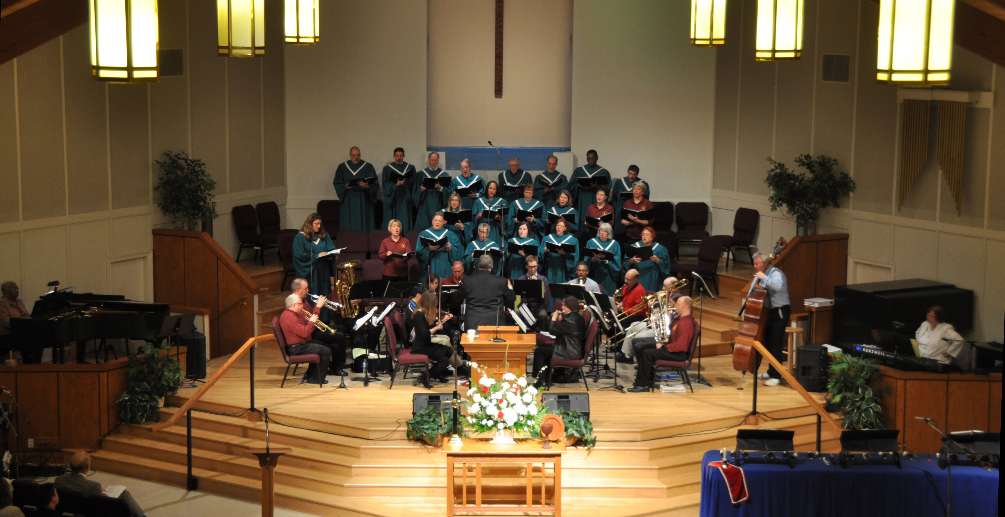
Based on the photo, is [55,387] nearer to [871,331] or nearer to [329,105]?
[329,105]

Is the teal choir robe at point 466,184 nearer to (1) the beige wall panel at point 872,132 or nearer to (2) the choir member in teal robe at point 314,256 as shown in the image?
(2) the choir member in teal robe at point 314,256

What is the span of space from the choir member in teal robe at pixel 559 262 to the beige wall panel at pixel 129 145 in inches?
200

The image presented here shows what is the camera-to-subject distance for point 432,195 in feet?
49.2

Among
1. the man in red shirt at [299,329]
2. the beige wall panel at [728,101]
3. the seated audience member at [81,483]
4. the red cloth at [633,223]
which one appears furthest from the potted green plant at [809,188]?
the seated audience member at [81,483]

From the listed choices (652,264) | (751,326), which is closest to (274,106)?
(652,264)

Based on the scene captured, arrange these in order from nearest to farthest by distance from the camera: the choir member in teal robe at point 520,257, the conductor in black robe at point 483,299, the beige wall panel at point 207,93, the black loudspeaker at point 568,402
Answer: the black loudspeaker at point 568,402
the conductor in black robe at point 483,299
the choir member in teal robe at point 520,257
the beige wall panel at point 207,93

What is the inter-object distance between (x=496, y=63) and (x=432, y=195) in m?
2.72

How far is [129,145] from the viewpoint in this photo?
12.8m

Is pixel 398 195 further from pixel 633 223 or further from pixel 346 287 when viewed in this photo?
pixel 633 223

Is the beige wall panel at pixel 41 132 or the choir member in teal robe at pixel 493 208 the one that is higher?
the beige wall panel at pixel 41 132

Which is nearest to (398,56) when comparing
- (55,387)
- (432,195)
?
(432,195)

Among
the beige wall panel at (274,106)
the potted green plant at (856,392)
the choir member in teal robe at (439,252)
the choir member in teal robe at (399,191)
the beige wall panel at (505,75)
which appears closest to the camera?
the potted green plant at (856,392)

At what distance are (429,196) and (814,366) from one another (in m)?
6.14

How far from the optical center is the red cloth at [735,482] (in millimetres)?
8273
